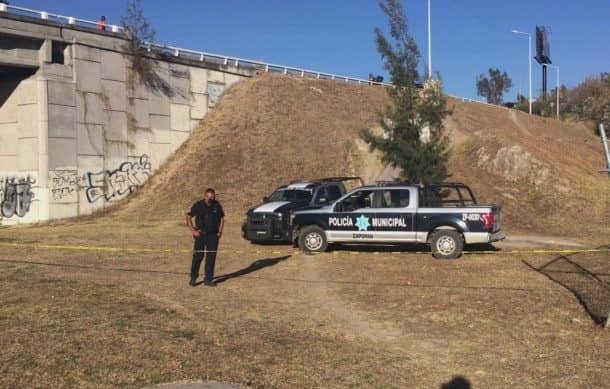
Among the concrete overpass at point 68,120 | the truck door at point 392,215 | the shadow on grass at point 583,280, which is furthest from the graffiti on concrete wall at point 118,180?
the shadow on grass at point 583,280

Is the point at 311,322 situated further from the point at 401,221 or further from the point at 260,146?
the point at 260,146

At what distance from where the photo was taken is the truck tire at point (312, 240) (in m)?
16.2

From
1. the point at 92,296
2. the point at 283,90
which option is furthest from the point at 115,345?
the point at 283,90

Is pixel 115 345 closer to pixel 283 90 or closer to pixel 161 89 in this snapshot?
pixel 161 89

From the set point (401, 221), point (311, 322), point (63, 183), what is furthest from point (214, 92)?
point (311, 322)

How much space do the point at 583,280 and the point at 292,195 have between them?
385 inches

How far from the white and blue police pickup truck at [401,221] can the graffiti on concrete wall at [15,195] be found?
15112 millimetres

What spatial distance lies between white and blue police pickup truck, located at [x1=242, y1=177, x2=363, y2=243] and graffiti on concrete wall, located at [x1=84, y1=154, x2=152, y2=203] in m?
12.0

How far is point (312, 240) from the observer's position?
16234 millimetres

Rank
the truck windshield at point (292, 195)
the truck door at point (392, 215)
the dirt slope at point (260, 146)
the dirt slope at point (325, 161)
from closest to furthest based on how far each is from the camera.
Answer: the truck door at point (392, 215) < the truck windshield at point (292, 195) < the dirt slope at point (325, 161) < the dirt slope at point (260, 146)

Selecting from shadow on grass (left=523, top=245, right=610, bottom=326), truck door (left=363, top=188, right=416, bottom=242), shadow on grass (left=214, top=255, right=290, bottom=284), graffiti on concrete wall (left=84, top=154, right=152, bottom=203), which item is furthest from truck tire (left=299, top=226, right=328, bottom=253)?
graffiti on concrete wall (left=84, top=154, right=152, bottom=203)

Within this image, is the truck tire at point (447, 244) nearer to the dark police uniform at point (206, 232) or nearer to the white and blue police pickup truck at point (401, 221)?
the white and blue police pickup truck at point (401, 221)

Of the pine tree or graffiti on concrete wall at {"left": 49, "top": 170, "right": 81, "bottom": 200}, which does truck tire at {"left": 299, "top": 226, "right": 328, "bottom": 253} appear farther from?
graffiti on concrete wall at {"left": 49, "top": 170, "right": 81, "bottom": 200}

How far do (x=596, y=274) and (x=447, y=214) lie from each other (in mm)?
3654
